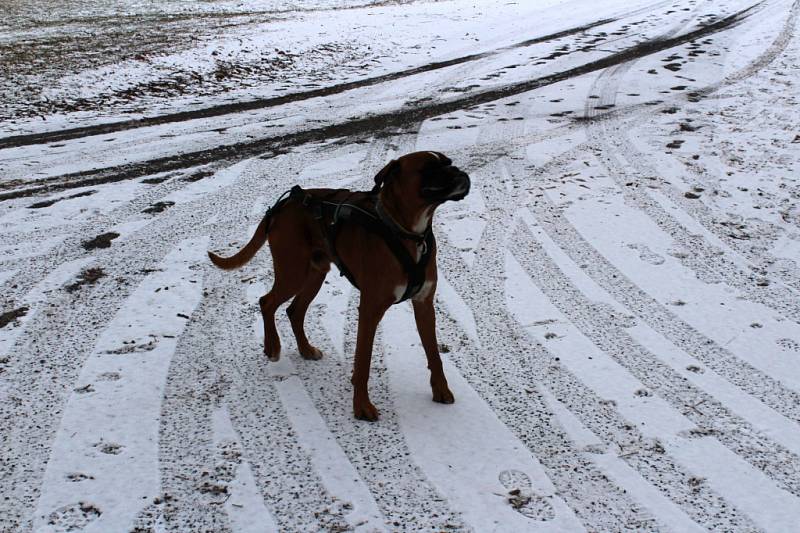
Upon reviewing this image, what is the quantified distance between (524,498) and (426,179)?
157cm

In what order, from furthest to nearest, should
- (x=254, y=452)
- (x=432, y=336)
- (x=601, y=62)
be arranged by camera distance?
(x=601, y=62)
(x=432, y=336)
(x=254, y=452)

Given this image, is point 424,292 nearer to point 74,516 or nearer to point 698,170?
point 74,516

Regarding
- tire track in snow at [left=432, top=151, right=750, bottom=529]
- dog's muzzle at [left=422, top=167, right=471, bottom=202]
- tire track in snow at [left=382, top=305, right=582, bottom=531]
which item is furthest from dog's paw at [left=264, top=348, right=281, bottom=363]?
dog's muzzle at [left=422, top=167, right=471, bottom=202]

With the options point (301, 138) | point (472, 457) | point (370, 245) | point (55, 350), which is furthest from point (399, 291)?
point (301, 138)

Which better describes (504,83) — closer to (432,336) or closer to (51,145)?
(51,145)

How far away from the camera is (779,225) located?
20.2 feet

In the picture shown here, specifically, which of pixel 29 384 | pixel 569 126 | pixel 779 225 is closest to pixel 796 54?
pixel 569 126

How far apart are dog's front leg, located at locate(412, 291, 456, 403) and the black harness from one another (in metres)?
0.16

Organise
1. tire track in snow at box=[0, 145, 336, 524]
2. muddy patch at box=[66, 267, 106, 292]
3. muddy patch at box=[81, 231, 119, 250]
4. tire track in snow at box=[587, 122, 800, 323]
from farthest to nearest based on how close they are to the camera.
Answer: muddy patch at box=[81, 231, 119, 250] < muddy patch at box=[66, 267, 106, 292] < tire track in snow at box=[587, 122, 800, 323] < tire track in snow at box=[0, 145, 336, 524]

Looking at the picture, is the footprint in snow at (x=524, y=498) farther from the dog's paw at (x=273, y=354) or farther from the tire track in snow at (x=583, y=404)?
the dog's paw at (x=273, y=354)

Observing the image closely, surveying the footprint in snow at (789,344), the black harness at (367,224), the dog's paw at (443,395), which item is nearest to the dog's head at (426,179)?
the black harness at (367,224)

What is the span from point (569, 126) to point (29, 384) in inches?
278

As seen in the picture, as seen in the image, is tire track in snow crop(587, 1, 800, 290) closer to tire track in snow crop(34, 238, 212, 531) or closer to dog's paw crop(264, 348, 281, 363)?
dog's paw crop(264, 348, 281, 363)

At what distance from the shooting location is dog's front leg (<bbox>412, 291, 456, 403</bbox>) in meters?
3.73
